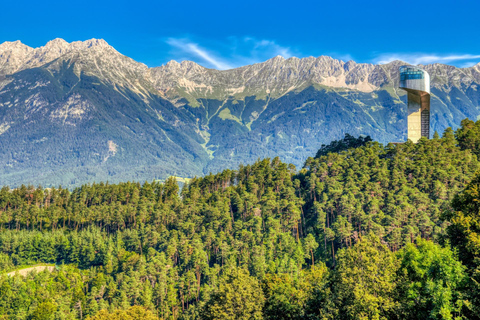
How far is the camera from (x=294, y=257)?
120m

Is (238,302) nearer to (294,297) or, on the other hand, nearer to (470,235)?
(294,297)

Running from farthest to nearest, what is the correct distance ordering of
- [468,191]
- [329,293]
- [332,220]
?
[332,220] < [329,293] < [468,191]

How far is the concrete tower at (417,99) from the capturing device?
14925 cm

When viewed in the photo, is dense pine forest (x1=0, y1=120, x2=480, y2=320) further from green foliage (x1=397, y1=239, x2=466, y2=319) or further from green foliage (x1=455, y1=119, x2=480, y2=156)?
green foliage (x1=455, y1=119, x2=480, y2=156)

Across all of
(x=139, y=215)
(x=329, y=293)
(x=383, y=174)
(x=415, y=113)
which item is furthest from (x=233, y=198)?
(x=329, y=293)

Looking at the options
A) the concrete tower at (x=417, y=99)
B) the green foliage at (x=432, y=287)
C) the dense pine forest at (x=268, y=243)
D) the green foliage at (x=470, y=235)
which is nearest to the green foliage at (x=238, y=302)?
the dense pine forest at (x=268, y=243)

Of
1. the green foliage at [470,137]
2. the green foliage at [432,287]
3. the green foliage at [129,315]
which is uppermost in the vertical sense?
the green foliage at [470,137]

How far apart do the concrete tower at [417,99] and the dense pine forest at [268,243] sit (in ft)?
28.4

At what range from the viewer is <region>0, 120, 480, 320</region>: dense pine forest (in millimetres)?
52375

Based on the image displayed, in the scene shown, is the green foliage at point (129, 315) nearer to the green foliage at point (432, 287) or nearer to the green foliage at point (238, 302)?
the green foliage at point (238, 302)

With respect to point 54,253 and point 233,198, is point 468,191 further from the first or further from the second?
point 54,253

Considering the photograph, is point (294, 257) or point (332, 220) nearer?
point (294, 257)

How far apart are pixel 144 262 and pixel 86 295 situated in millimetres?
19015

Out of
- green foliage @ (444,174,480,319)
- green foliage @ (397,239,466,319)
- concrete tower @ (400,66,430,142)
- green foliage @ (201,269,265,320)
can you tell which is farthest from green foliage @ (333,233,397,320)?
concrete tower @ (400,66,430,142)
